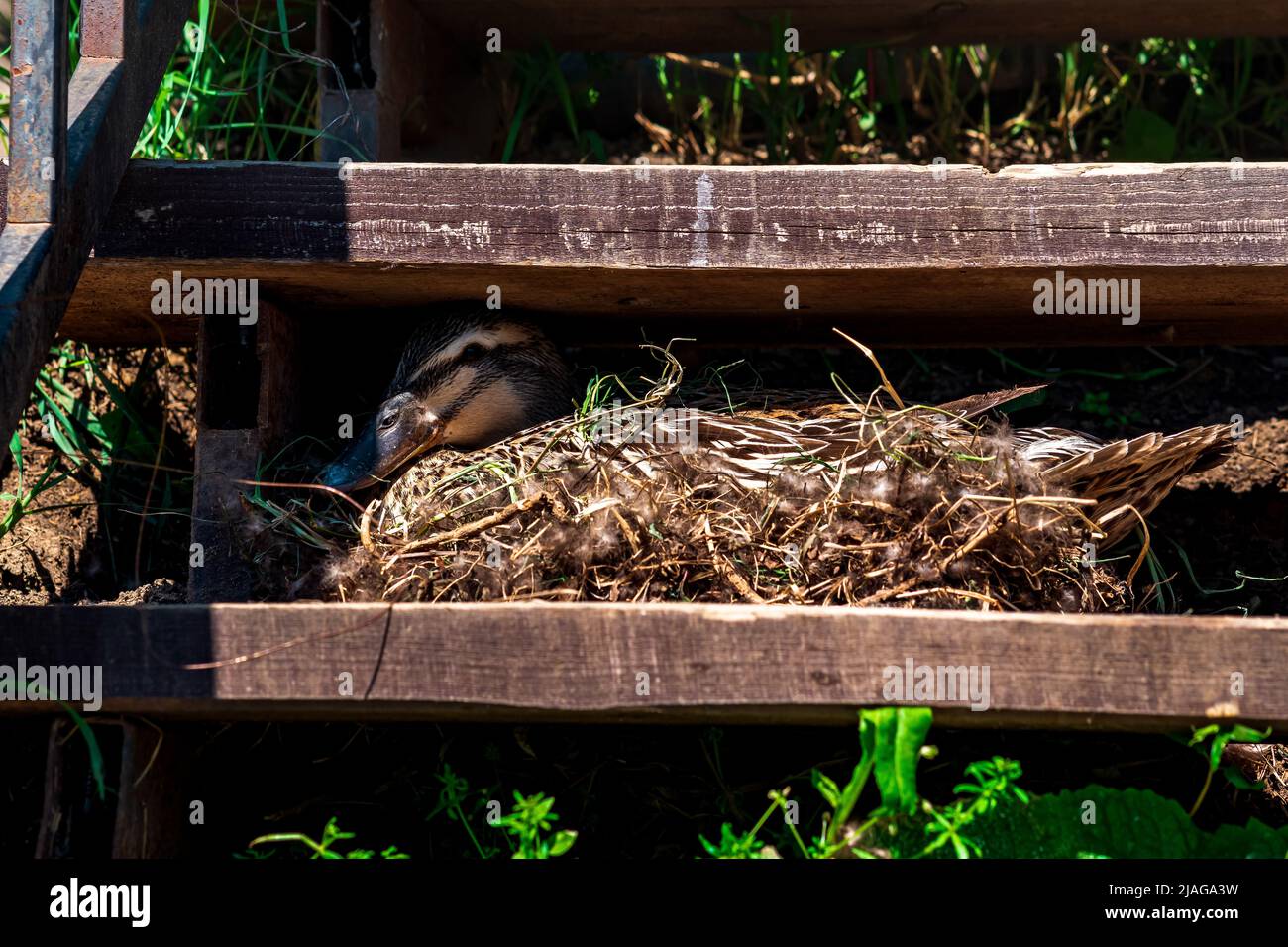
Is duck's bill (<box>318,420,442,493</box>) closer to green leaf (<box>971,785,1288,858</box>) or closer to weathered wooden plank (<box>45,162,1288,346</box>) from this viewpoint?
weathered wooden plank (<box>45,162,1288,346</box>)

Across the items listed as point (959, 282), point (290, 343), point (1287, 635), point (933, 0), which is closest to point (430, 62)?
point (290, 343)

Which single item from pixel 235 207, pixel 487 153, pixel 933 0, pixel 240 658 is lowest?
pixel 240 658

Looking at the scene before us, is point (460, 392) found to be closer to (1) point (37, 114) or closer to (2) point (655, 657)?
(1) point (37, 114)

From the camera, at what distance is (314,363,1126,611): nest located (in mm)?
2463

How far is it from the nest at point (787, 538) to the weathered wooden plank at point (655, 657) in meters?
0.31

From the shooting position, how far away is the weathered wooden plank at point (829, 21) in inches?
134

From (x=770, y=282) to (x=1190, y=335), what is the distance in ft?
3.76

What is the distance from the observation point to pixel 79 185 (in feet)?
7.81

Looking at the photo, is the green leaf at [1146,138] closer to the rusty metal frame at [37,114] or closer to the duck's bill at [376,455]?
the duck's bill at [376,455]

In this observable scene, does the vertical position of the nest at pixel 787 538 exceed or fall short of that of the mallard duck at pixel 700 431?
it falls short

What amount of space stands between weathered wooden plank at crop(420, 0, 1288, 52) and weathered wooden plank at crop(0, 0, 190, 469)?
3.02ft

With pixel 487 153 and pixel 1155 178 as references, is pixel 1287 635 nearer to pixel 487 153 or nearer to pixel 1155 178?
pixel 1155 178

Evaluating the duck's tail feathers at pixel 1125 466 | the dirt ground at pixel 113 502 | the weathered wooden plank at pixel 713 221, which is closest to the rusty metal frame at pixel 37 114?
the weathered wooden plank at pixel 713 221
